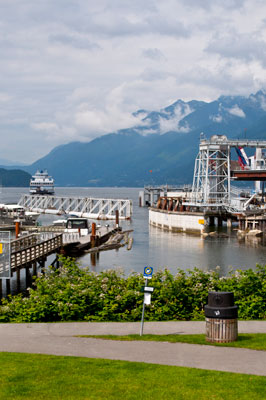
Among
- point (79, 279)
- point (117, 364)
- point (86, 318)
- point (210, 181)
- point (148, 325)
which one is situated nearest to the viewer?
point (117, 364)

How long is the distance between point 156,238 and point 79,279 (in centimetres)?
6067

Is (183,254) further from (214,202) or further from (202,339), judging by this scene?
(202,339)

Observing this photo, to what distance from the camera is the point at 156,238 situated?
83.3m

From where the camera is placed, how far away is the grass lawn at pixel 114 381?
1134cm

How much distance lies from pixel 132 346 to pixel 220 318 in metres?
2.68

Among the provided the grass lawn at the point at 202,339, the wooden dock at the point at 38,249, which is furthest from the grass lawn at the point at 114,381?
the wooden dock at the point at 38,249

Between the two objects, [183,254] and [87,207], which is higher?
[87,207]

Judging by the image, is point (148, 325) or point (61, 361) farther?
point (148, 325)

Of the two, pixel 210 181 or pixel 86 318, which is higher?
pixel 210 181

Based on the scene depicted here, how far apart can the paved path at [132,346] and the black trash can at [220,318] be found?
60 cm

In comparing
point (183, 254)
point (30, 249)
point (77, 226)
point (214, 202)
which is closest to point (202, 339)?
point (30, 249)

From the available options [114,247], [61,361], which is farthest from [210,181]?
[61,361]

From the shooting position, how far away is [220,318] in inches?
618

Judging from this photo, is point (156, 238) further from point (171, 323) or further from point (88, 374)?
point (88, 374)
